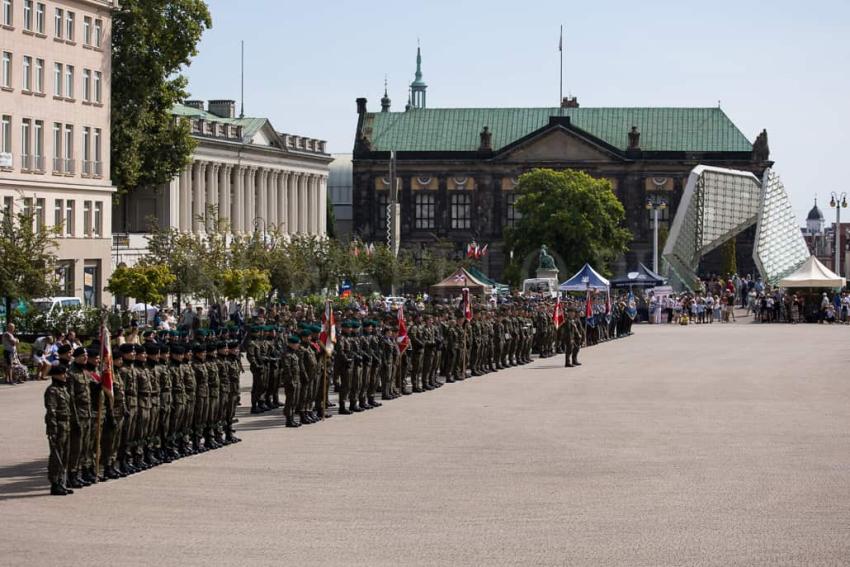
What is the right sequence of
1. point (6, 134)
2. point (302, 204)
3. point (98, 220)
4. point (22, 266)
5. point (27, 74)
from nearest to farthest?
point (22, 266), point (6, 134), point (27, 74), point (98, 220), point (302, 204)

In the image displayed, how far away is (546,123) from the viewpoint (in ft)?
457

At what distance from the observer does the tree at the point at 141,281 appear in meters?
51.8

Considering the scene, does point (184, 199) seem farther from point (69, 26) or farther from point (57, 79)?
point (57, 79)

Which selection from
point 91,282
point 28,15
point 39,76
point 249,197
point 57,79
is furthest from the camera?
point 249,197

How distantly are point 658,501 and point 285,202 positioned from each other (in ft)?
294

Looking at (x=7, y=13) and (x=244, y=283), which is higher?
(x=7, y=13)

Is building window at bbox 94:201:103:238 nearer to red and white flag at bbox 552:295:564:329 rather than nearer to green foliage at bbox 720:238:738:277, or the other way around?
red and white flag at bbox 552:295:564:329

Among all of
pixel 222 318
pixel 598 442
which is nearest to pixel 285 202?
pixel 222 318

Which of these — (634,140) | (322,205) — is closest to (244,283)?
(322,205)

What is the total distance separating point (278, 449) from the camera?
23.6 m

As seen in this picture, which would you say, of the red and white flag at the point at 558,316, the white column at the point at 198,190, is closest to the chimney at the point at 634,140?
the white column at the point at 198,190

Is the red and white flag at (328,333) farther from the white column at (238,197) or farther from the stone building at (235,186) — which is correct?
the white column at (238,197)

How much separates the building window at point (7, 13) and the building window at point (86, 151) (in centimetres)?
719

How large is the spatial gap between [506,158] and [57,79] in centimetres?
7704
